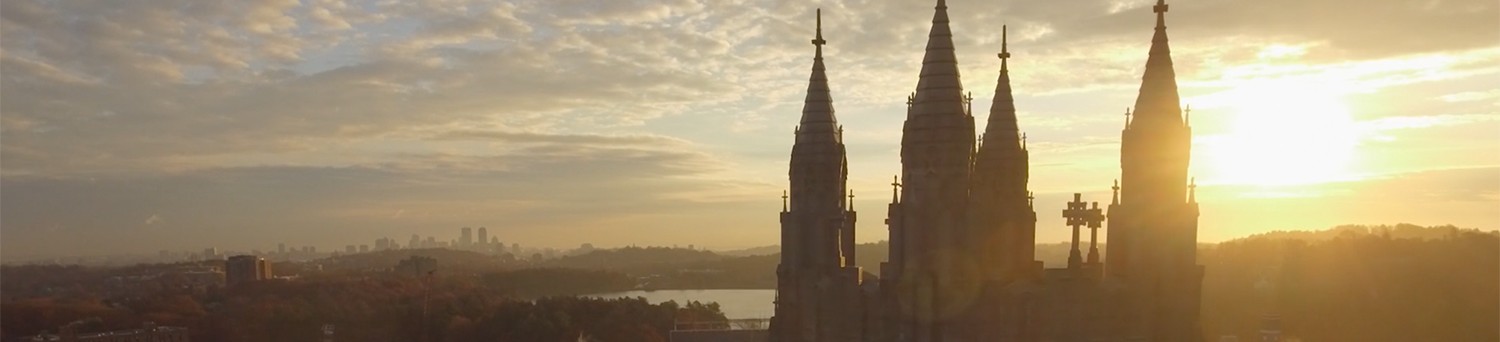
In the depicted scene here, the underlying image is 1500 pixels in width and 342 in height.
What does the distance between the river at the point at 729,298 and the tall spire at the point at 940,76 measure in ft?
240

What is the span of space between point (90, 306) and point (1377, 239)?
90949 mm

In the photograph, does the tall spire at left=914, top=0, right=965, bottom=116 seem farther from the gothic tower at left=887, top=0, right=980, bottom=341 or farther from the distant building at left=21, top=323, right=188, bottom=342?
the distant building at left=21, top=323, right=188, bottom=342

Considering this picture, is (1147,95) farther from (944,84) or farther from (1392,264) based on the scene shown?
(1392,264)

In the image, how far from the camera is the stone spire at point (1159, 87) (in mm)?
13711

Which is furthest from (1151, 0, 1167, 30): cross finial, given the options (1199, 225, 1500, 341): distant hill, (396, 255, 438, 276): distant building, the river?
(396, 255, 438, 276): distant building

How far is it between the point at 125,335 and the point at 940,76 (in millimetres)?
55858

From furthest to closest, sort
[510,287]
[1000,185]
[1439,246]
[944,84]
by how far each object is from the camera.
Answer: [510,287], [1439,246], [1000,185], [944,84]

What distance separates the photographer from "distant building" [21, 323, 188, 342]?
159ft

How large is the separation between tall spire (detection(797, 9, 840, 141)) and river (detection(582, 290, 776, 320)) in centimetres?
7023

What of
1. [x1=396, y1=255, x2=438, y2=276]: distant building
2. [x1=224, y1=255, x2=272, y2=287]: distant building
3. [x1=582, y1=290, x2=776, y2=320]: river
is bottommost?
[x1=582, y1=290, x2=776, y2=320]: river

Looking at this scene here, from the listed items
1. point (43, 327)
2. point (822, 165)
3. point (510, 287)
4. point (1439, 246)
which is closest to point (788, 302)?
point (822, 165)

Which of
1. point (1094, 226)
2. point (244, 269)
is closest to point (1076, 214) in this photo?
point (1094, 226)

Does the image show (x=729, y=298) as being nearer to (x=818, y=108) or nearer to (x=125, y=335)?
(x=125, y=335)

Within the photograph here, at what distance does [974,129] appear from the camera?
14086 mm
